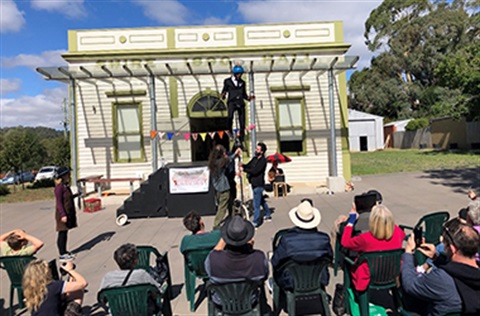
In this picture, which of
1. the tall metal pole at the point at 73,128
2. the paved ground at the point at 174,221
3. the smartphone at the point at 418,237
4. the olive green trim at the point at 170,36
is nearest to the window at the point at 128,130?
the tall metal pole at the point at 73,128

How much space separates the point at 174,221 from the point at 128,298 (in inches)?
240

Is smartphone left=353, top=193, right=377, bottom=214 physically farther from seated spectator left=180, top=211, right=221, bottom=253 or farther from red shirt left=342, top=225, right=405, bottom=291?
seated spectator left=180, top=211, right=221, bottom=253

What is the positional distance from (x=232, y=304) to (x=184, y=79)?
11.8 m

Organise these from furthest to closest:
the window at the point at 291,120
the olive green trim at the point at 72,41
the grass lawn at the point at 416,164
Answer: the grass lawn at the point at 416,164, the window at the point at 291,120, the olive green trim at the point at 72,41

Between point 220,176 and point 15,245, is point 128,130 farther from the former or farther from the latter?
point 15,245

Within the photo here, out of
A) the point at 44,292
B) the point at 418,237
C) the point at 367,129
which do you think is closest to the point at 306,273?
the point at 418,237

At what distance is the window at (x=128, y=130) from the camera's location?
13.8 m

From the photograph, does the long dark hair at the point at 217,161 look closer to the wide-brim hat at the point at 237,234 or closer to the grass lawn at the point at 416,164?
the wide-brim hat at the point at 237,234

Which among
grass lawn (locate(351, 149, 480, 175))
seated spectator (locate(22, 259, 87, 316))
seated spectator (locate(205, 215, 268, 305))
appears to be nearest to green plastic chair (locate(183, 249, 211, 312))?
seated spectator (locate(205, 215, 268, 305))

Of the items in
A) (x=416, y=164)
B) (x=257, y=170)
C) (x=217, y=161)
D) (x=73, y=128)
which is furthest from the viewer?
(x=416, y=164)

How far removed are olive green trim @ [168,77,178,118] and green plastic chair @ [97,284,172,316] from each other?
11.3 meters

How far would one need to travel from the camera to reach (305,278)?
3416 mm

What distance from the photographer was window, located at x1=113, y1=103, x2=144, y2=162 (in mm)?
13836

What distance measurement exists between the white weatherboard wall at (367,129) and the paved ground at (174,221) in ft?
84.4
